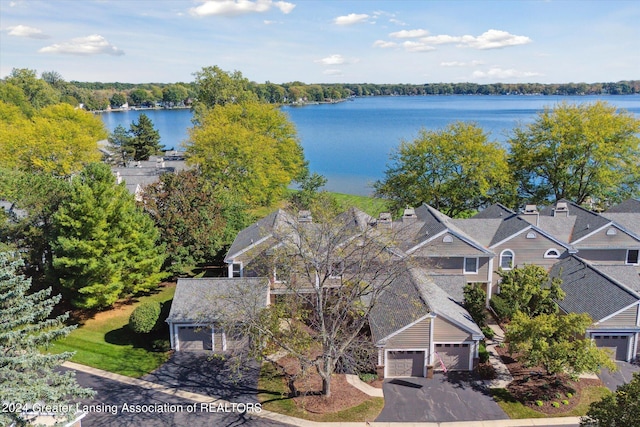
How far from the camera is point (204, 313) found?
88.1 ft

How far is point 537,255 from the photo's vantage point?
33000 millimetres

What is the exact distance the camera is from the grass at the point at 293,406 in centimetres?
2156

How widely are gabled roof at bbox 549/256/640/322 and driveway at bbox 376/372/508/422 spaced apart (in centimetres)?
803

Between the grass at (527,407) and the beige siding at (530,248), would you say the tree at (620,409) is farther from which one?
the beige siding at (530,248)

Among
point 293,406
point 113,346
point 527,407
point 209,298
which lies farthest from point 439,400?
point 113,346

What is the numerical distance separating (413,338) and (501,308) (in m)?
7.74

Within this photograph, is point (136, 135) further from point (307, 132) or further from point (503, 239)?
point (503, 239)

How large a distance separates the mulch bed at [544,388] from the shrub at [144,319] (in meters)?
19.3

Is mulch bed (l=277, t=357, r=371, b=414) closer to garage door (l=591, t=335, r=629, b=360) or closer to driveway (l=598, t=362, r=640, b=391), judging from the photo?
driveway (l=598, t=362, r=640, b=391)

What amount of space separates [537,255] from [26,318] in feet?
97.9

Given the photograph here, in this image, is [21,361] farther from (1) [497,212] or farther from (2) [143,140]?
(2) [143,140]

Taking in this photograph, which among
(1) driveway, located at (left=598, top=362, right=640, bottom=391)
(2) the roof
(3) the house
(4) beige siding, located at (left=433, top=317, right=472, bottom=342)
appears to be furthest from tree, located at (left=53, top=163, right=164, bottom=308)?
(1) driveway, located at (left=598, top=362, right=640, bottom=391)

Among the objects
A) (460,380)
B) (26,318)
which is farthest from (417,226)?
(26,318)

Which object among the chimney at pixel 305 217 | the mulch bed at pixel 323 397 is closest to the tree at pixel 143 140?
the chimney at pixel 305 217
